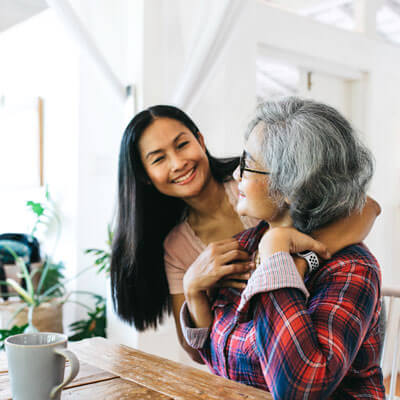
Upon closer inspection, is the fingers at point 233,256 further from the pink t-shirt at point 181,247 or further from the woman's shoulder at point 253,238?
the pink t-shirt at point 181,247

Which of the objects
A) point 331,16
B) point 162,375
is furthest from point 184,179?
point 331,16

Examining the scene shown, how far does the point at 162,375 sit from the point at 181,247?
2.36 ft

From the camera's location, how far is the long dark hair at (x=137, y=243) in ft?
5.27

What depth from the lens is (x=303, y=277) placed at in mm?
1059

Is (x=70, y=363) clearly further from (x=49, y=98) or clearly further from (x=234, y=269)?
(x=49, y=98)

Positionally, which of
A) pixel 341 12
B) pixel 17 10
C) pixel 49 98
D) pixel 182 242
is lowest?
pixel 182 242

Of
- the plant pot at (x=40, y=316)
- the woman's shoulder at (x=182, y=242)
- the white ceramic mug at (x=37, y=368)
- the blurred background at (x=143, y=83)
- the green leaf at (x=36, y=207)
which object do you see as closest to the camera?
the white ceramic mug at (x=37, y=368)

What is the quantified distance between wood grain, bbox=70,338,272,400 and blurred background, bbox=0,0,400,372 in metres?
1.14

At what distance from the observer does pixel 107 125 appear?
3.15 m

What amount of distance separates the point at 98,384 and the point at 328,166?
0.61 meters

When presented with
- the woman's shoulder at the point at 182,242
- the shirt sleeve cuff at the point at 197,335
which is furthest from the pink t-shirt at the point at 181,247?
the shirt sleeve cuff at the point at 197,335

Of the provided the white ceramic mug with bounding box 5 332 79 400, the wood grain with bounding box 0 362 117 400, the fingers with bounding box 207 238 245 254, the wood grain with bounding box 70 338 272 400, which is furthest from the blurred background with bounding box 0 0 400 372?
the white ceramic mug with bounding box 5 332 79 400

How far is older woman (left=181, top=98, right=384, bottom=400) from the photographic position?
35.9 inches

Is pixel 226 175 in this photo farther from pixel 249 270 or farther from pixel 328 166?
pixel 328 166
